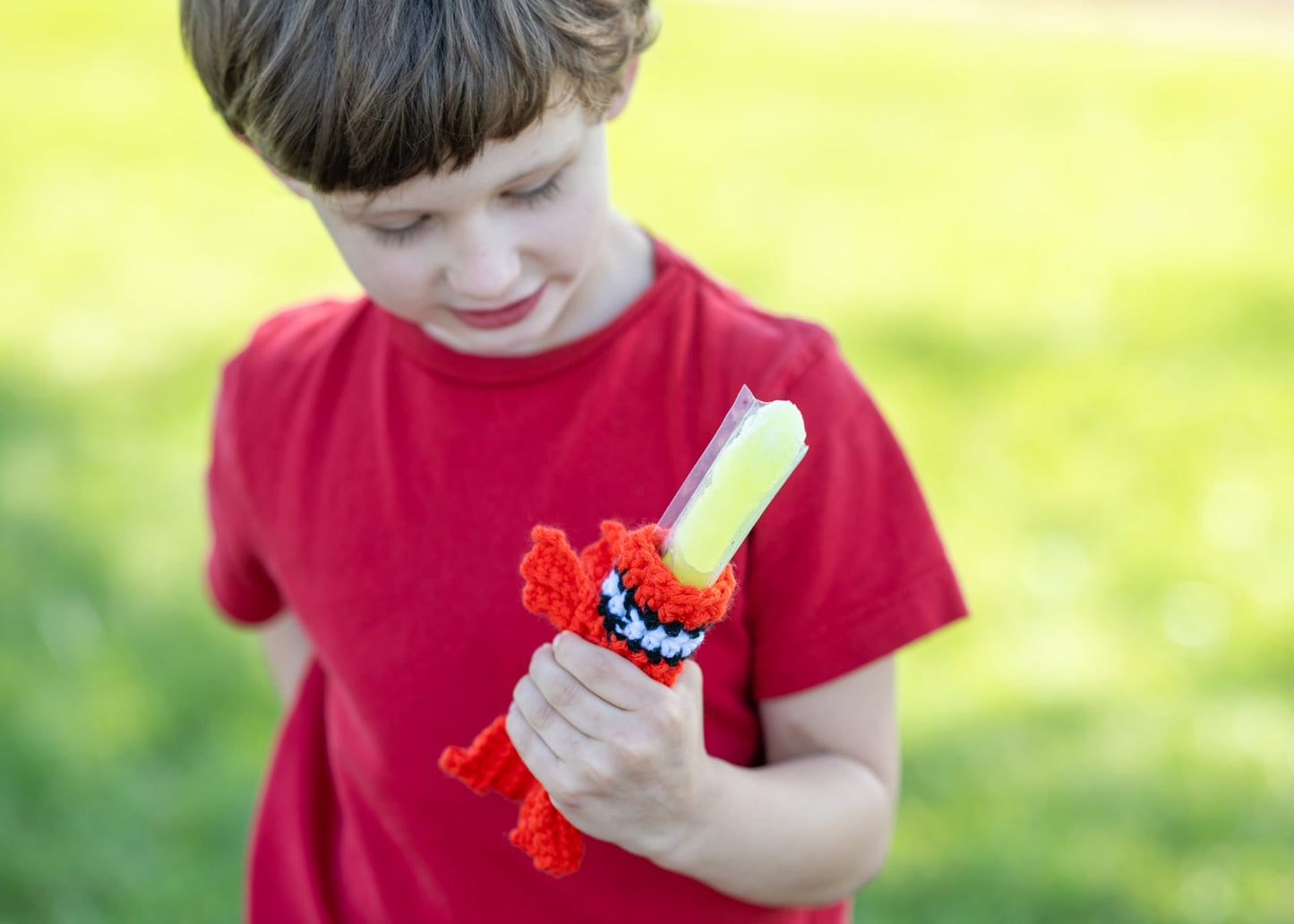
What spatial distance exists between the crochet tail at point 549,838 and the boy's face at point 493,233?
0.55 metres

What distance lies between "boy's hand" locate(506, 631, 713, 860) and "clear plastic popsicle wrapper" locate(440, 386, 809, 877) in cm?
2

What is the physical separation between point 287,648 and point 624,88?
3.60 ft

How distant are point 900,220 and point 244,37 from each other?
508cm

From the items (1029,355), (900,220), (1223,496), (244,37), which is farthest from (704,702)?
(900,220)

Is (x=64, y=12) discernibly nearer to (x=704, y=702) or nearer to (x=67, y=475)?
(x=67, y=475)

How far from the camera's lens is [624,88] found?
1.71m

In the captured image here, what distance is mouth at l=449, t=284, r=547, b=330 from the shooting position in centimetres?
170

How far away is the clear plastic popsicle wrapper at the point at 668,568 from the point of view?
4.25 ft

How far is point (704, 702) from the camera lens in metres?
1.78

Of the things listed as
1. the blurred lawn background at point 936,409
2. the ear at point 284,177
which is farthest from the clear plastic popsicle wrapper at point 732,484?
the blurred lawn background at point 936,409

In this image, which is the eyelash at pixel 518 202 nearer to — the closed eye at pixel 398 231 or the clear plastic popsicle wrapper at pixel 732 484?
the closed eye at pixel 398 231

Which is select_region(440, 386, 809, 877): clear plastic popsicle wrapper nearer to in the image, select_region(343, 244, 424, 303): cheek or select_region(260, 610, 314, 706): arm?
select_region(343, 244, 424, 303): cheek

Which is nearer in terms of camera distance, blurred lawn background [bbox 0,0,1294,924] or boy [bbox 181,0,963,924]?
boy [bbox 181,0,963,924]

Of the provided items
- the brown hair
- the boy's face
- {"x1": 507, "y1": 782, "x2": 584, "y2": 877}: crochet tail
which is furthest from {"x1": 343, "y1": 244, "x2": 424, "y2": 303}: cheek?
{"x1": 507, "y1": 782, "x2": 584, "y2": 877}: crochet tail
